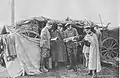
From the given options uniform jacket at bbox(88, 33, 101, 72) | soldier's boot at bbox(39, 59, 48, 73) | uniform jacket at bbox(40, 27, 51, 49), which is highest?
uniform jacket at bbox(40, 27, 51, 49)

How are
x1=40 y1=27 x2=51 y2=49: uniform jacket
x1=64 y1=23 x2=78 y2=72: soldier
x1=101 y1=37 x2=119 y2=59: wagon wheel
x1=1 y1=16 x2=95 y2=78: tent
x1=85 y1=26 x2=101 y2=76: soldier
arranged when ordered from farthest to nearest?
x1=101 y1=37 x2=119 y2=59: wagon wheel, x1=64 y1=23 x2=78 y2=72: soldier, x1=40 y1=27 x2=51 y2=49: uniform jacket, x1=1 y1=16 x2=95 y2=78: tent, x1=85 y1=26 x2=101 y2=76: soldier

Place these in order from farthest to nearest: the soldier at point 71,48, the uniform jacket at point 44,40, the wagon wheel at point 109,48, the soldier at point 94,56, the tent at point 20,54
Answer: the wagon wheel at point 109,48 < the soldier at point 71,48 < the uniform jacket at point 44,40 < the tent at point 20,54 < the soldier at point 94,56

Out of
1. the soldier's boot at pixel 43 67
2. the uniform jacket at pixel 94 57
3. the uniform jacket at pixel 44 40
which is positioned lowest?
the soldier's boot at pixel 43 67

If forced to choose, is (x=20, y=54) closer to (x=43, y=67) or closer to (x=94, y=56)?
(x=43, y=67)

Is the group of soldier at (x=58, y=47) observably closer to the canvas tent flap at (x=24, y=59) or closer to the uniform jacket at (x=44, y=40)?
the uniform jacket at (x=44, y=40)

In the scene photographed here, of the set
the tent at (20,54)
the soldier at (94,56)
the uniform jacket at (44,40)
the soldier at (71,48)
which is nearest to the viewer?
the soldier at (94,56)

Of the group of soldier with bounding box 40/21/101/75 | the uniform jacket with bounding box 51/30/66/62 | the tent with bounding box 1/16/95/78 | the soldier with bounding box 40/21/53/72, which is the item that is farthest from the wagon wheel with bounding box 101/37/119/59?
the tent with bounding box 1/16/95/78

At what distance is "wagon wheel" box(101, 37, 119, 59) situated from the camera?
211 inches

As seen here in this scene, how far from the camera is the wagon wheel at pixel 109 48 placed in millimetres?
5371

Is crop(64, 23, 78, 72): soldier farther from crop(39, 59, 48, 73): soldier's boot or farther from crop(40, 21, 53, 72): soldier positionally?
crop(39, 59, 48, 73): soldier's boot

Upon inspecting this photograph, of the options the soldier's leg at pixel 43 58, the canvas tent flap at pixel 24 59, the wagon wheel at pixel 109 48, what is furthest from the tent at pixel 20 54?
the wagon wheel at pixel 109 48

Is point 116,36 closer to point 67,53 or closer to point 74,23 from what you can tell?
point 74,23

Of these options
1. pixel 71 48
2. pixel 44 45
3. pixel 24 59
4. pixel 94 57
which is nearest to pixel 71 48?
pixel 71 48

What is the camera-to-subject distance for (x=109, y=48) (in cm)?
539
